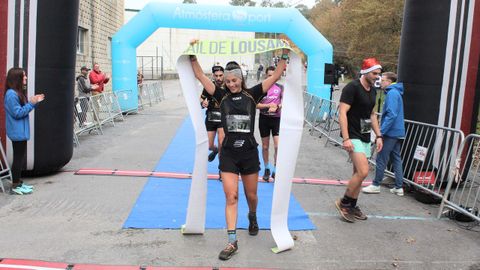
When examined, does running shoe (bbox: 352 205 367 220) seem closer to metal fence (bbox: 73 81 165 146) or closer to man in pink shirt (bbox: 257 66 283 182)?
man in pink shirt (bbox: 257 66 283 182)

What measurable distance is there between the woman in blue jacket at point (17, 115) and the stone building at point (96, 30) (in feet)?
42.1

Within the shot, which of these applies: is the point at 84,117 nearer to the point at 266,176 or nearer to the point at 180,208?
the point at 266,176

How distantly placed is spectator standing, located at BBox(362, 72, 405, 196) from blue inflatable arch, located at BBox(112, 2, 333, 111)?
31.1 feet

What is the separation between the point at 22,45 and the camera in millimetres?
6410

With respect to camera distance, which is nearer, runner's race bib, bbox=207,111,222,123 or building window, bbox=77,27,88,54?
Result: runner's race bib, bbox=207,111,222,123

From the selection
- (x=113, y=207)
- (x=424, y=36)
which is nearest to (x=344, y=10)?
(x=424, y=36)

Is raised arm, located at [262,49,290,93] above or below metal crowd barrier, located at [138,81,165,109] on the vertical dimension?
above

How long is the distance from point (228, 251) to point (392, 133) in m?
3.63

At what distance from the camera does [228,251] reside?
4.31 metres

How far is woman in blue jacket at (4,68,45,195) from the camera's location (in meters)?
6.05

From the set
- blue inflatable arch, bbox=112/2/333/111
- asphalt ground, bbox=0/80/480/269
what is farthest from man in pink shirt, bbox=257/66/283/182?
blue inflatable arch, bbox=112/2/333/111

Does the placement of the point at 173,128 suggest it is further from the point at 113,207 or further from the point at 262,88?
the point at 262,88

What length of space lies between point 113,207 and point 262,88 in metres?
2.60

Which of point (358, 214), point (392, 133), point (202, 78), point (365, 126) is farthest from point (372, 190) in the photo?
point (202, 78)
